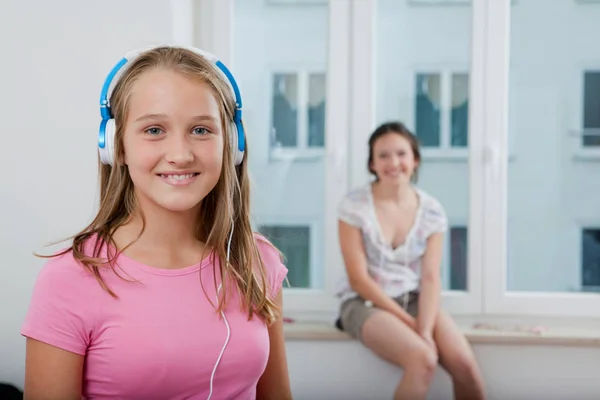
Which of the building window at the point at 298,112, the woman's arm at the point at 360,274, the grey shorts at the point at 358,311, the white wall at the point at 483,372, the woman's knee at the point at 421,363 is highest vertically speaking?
the building window at the point at 298,112

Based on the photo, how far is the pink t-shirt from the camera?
3.45ft

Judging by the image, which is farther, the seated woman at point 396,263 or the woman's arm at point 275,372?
the seated woman at point 396,263

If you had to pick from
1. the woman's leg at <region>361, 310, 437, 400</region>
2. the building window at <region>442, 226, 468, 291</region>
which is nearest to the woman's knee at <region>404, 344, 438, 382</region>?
the woman's leg at <region>361, 310, 437, 400</region>

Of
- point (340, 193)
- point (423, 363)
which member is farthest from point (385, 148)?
point (423, 363)

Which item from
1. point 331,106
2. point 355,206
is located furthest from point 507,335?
point 331,106

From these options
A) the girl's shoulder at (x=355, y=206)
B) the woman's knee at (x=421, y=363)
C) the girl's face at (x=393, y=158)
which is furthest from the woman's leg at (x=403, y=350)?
the girl's face at (x=393, y=158)

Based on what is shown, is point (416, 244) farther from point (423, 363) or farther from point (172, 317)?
point (172, 317)

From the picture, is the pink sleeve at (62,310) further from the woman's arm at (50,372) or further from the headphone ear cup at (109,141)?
the headphone ear cup at (109,141)

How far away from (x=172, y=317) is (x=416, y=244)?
5.86 feet

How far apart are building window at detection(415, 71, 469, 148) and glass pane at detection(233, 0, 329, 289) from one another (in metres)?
0.39

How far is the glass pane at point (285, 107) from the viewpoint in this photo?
3.03 metres

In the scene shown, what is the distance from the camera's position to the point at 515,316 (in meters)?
2.97

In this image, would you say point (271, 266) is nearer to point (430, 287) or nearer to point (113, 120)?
point (113, 120)

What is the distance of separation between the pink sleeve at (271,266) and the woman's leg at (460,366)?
4.97ft
